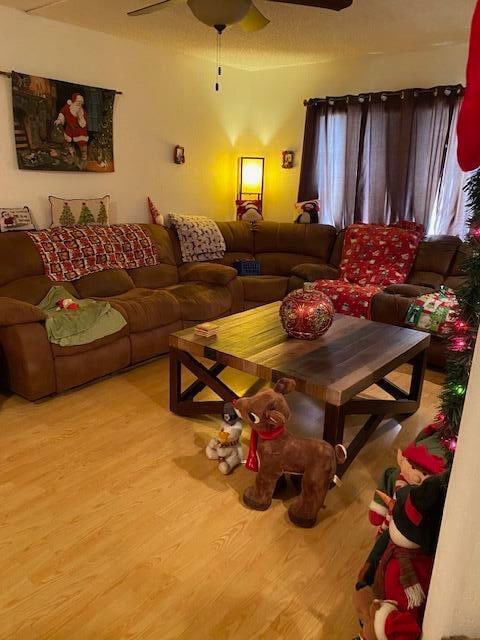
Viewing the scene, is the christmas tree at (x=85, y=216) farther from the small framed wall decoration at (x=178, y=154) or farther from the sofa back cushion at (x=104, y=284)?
the small framed wall decoration at (x=178, y=154)

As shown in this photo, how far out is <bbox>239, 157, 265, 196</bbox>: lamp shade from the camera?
5.30 metres

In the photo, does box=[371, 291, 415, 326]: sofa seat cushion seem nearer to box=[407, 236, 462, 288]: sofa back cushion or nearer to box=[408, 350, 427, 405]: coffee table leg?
box=[407, 236, 462, 288]: sofa back cushion

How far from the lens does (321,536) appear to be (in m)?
1.87

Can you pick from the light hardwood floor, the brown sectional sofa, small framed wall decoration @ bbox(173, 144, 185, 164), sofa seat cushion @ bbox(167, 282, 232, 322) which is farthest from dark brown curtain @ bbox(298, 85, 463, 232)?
the light hardwood floor

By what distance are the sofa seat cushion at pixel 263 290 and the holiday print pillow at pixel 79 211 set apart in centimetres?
132

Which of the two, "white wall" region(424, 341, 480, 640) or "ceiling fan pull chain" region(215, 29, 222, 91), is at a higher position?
"ceiling fan pull chain" region(215, 29, 222, 91)

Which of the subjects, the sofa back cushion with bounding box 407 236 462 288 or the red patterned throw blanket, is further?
the sofa back cushion with bounding box 407 236 462 288

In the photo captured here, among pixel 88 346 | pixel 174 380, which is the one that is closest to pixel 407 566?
pixel 174 380

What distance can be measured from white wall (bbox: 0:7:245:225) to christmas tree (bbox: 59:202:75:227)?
158 mm

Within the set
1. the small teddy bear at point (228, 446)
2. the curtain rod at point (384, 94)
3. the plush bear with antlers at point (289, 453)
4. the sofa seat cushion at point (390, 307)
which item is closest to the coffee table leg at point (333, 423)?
the plush bear with antlers at point (289, 453)

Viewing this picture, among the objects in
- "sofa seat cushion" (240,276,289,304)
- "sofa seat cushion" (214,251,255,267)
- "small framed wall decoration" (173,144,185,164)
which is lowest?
"sofa seat cushion" (240,276,289,304)

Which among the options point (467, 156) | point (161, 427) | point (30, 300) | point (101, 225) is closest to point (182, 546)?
point (161, 427)

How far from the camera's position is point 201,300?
12.2ft

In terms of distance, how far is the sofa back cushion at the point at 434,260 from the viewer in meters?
4.04
